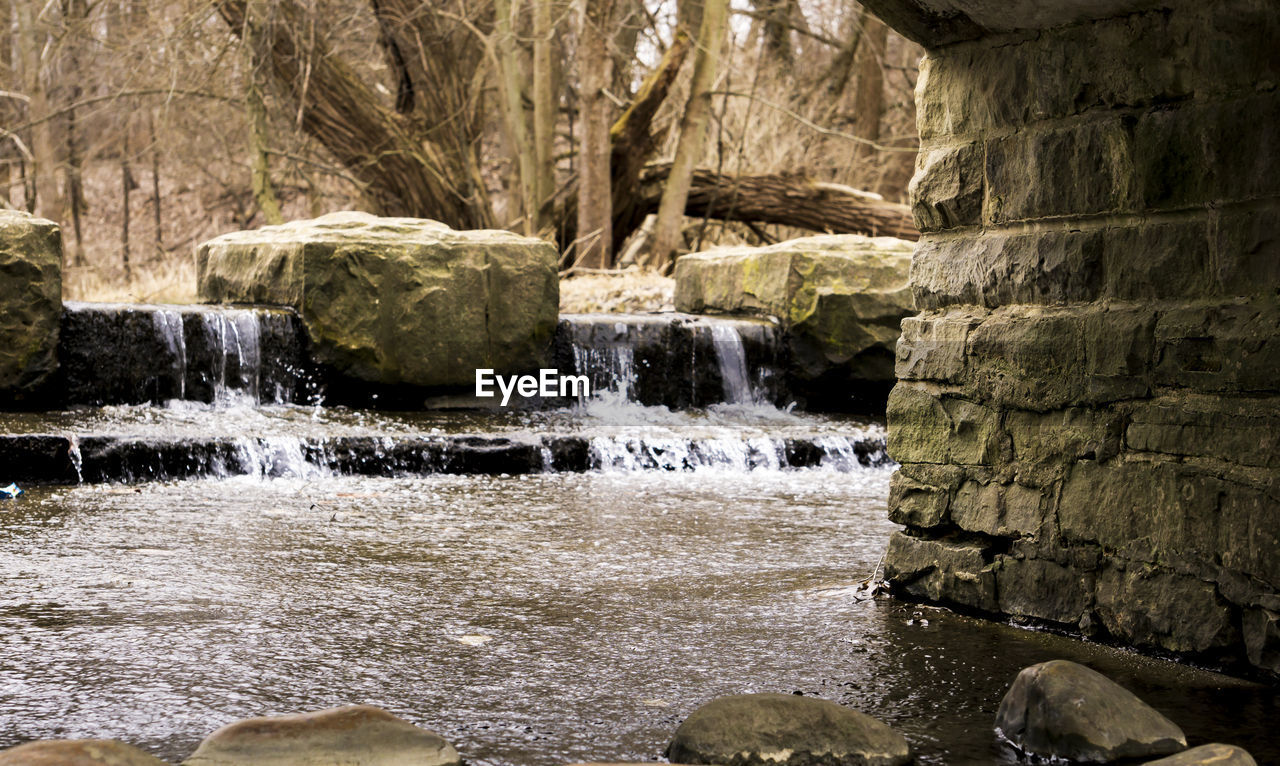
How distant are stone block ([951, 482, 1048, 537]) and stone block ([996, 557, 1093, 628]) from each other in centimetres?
9

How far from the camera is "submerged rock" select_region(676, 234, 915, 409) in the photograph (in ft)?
32.3

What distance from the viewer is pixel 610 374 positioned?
9.73m

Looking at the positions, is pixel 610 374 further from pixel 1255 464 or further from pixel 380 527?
pixel 1255 464

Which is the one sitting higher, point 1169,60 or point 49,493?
point 1169,60

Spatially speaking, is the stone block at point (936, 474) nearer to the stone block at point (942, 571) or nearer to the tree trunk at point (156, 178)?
the stone block at point (942, 571)

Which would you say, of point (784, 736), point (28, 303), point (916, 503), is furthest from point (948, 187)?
point (28, 303)

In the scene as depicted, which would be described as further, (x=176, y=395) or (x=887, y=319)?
(x=887, y=319)

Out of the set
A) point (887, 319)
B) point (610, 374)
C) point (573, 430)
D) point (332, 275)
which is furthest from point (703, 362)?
point (332, 275)

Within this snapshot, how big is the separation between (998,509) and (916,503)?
0.31m

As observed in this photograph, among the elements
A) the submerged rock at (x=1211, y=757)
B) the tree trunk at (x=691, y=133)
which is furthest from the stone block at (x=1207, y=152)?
the tree trunk at (x=691, y=133)

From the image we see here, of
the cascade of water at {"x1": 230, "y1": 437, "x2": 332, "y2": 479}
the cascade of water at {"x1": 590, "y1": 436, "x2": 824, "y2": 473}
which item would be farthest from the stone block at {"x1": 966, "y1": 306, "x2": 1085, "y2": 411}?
the cascade of water at {"x1": 230, "y1": 437, "x2": 332, "y2": 479}

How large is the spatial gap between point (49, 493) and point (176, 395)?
2.77 metres

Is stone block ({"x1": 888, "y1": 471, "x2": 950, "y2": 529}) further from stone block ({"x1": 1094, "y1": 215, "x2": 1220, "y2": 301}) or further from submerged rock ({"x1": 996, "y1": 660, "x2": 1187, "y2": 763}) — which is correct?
submerged rock ({"x1": 996, "y1": 660, "x2": 1187, "y2": 763})

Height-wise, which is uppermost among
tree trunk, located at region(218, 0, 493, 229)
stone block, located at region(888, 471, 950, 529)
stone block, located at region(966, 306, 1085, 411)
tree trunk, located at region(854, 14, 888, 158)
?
tree trunk, located at region(854, 14, 888, 158)
